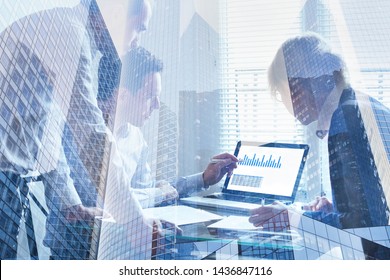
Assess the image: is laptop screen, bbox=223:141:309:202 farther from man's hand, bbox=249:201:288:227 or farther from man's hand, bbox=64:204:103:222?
man's hand, bbox=64:204:103:222

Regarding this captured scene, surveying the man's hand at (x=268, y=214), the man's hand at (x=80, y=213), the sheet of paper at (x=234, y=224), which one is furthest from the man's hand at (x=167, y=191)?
the man's hand at (x=268, y=214)

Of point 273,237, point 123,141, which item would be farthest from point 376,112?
point 123,141

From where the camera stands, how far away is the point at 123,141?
3537mm

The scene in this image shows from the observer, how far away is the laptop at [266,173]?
9.02 feet

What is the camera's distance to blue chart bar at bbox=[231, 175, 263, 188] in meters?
2.78

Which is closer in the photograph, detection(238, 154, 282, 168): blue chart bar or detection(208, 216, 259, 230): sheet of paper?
detection(238, 154, 282, 168): blue chart bar

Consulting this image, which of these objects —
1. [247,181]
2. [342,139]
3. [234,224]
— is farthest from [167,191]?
[342,139]

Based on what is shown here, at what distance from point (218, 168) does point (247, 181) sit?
0.33 m

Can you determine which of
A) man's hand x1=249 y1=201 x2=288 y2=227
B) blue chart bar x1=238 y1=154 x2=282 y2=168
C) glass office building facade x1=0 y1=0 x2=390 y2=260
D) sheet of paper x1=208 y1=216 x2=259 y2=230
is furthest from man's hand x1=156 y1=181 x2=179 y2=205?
blue chart bar x1=238 y1=154 x2=282 y2=168

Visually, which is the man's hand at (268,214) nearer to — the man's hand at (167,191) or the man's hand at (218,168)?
the man's hand at (218,168)

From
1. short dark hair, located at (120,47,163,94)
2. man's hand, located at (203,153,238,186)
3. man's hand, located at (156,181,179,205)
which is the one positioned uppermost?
short dark hair, located at (120,47,163,94)

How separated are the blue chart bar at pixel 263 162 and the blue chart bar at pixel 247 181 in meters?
0.11

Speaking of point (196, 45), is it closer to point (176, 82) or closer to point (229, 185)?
point (176, 82)

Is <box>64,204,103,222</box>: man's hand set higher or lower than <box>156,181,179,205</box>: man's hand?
lower
